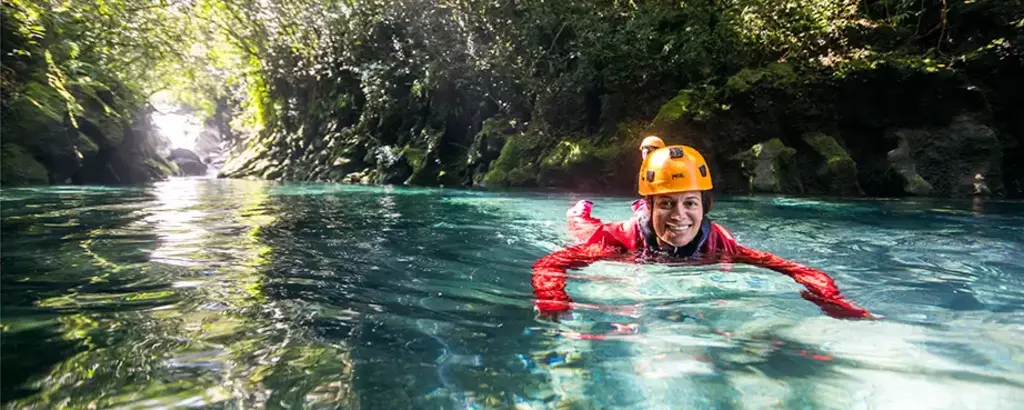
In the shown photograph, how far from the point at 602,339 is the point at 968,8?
15.9 metres

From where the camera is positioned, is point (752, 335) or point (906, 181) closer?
point (752, 335)

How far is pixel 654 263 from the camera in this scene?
15.5ft

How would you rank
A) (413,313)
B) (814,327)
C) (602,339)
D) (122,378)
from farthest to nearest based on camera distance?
(413,313), (814,327), (602,339), (122,378)

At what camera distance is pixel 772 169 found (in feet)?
45.4

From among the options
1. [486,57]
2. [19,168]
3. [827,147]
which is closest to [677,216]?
[827,147]

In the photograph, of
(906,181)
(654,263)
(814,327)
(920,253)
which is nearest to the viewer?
(814,327)

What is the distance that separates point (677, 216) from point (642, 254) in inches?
24.1

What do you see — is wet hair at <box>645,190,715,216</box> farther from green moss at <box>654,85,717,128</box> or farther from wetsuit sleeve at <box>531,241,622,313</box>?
green moss at <box>654,85,717,128</box>

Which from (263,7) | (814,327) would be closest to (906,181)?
(814,327)

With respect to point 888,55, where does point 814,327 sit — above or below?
below

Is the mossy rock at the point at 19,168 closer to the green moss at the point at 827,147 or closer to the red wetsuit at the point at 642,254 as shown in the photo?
the red wetsuit at the point at 642,254

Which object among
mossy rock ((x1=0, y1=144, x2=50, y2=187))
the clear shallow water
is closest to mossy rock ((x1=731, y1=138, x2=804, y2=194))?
the clear shallow water

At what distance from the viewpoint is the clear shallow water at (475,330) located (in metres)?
2.20

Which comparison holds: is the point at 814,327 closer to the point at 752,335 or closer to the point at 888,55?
the point at 752,335
